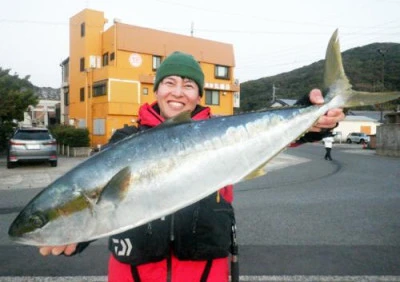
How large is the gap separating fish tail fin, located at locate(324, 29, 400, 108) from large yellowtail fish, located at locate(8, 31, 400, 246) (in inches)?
2.1

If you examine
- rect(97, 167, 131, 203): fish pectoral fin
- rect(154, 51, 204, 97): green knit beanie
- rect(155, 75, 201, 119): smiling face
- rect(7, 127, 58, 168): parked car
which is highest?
rect(154, 51, 204, 97): green knit beanie

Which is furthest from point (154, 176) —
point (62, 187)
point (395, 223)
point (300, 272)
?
point (395, 223)

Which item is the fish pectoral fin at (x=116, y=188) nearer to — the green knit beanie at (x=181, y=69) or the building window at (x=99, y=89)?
the green knit beanie at (x=181, y=69)

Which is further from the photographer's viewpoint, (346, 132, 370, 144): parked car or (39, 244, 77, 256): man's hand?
(346, 132, 370, 144): parked car

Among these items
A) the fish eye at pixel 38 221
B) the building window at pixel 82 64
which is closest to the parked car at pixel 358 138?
the building window at pixel 82 64

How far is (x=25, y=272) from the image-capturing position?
4543 millimetres

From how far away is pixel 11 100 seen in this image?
19516 mm

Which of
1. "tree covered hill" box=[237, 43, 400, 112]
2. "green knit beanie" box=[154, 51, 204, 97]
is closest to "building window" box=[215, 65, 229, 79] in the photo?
"green knit beanie" box=[154, 51, 204, 97]

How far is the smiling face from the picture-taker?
2516 millimetres

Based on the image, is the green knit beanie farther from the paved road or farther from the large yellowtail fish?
the paved road

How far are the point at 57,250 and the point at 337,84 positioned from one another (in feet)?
6.60

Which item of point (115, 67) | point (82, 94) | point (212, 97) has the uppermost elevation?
point (115, 67)

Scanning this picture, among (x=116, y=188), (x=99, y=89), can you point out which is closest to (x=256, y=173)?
(x=116, y=188)

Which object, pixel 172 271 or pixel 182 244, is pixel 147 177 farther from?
pixel 172 271
